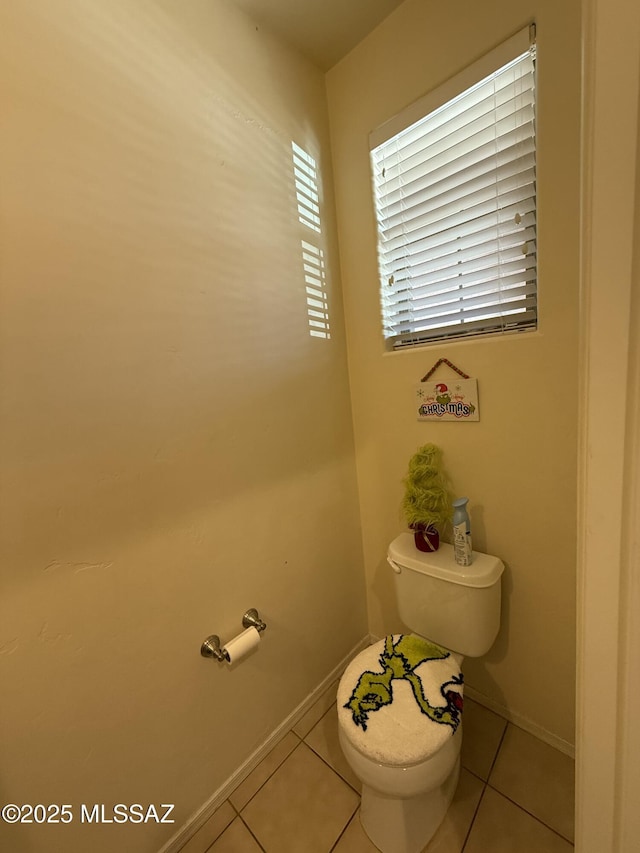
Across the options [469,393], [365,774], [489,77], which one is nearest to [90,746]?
[365,774]

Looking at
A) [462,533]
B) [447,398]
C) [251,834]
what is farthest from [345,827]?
[447,398]

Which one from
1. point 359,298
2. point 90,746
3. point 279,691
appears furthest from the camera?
point 359,298

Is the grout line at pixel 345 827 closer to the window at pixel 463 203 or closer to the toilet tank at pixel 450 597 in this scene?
the toilet tank at pixel 450 597

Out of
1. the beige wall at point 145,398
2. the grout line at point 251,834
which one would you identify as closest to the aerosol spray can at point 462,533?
the beige wall at point 145,398

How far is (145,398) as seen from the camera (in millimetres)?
937

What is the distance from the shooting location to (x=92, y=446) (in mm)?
855

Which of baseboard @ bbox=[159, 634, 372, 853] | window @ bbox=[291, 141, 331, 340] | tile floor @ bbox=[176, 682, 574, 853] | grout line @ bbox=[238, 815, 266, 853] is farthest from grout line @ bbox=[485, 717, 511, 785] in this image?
Answer: window @ bbox=[291, 141, 331, 340]

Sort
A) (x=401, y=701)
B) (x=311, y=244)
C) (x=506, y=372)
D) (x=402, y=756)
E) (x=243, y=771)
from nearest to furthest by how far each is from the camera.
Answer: (x=402, y=756) < (x=401, y=701) < (x=506, y=372) < (x=243, y=771) < (x=311, y=244)

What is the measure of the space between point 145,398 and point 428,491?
987mm

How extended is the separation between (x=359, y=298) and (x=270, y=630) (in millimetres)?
1358

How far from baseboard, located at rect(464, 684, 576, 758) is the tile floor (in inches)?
0.8

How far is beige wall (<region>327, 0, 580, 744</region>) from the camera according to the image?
959 mm

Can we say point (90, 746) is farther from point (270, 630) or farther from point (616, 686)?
point (616, 686)

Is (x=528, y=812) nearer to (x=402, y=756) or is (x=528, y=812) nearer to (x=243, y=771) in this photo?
(x=402, y=756)
